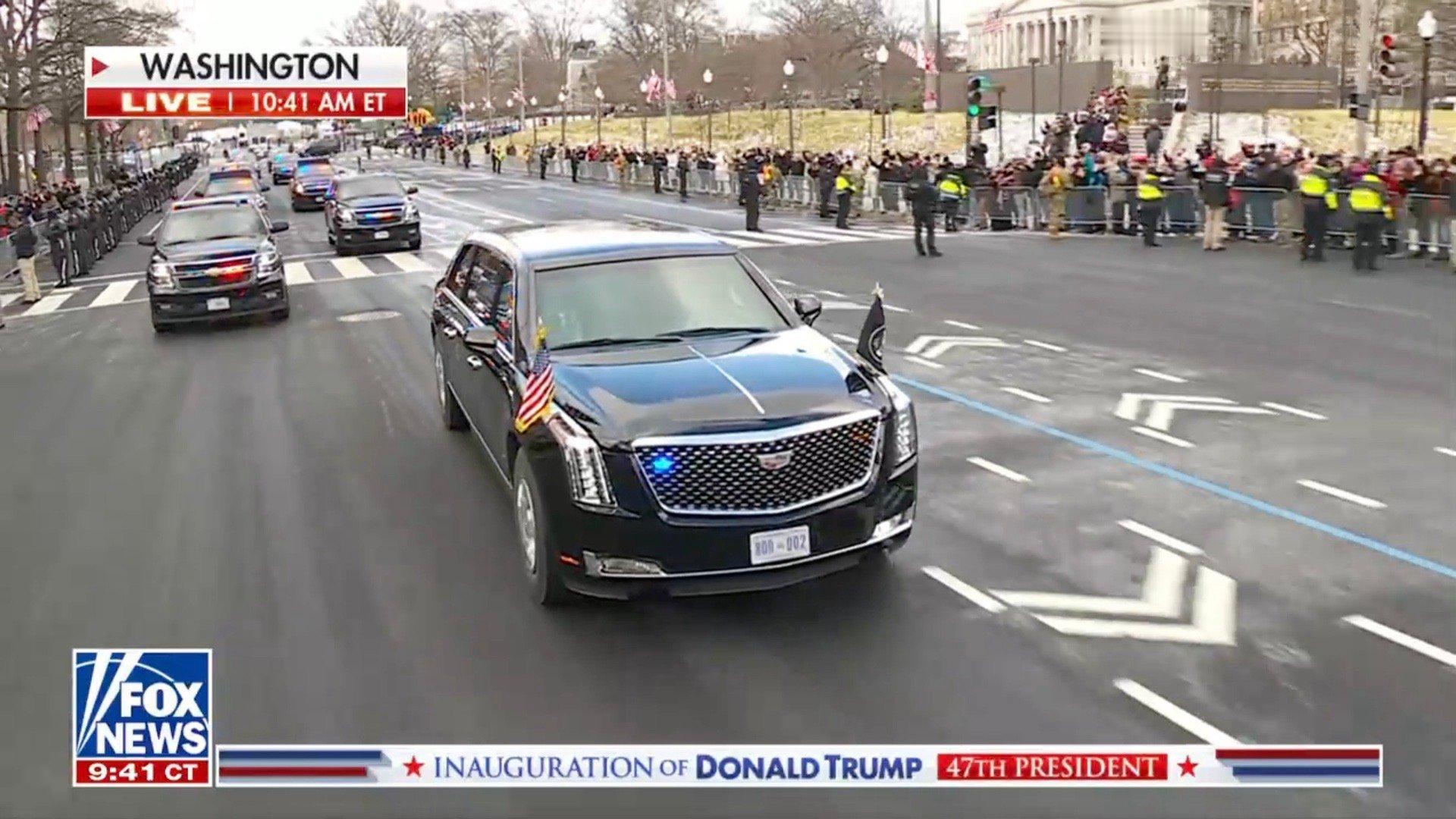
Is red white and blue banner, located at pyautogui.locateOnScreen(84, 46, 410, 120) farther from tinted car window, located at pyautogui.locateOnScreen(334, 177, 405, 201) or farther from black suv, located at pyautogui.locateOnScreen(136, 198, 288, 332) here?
black suv, located at pyautogui.locateOnScreen(136, 198, 288, 332)

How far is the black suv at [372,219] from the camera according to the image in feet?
96.0

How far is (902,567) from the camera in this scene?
7750 millimetres

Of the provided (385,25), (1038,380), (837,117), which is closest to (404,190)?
(1038,380)

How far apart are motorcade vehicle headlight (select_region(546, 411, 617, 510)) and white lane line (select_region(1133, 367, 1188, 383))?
315 inches

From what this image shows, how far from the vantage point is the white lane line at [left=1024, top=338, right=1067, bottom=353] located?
49.1 ft

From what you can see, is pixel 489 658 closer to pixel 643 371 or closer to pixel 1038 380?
pixel 643 371

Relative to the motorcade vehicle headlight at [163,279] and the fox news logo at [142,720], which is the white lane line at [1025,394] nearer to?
the fox news logo at [142,720]

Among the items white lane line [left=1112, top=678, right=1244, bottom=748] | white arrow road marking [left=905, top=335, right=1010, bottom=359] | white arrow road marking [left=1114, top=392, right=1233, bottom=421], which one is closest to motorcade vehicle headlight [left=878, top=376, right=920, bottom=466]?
white lane line [left=1112, top=678, right=1244, bottom=748]

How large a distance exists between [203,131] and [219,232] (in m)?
167

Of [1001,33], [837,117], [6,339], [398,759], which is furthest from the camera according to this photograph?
[837,117]

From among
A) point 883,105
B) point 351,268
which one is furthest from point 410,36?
point 351,268

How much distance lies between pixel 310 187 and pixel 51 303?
78.3 feet

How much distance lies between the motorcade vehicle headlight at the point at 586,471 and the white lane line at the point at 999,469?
3.95 metres

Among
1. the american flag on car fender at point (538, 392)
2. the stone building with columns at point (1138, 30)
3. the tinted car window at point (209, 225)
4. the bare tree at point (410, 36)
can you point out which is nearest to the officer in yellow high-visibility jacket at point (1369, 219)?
the stone building with columns at point (1138, 30)
